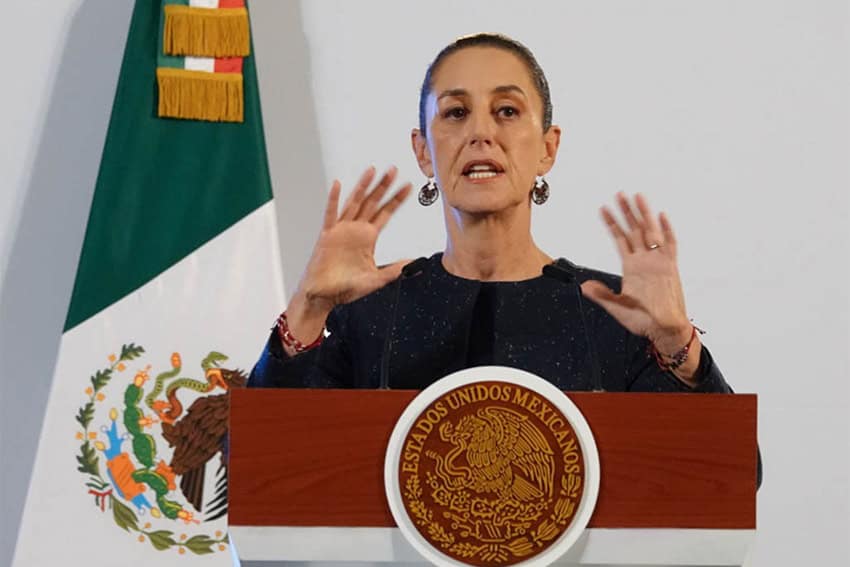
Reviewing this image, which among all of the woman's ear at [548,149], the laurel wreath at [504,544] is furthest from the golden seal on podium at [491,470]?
the woman's ear at [548,149]

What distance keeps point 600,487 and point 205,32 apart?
79.0 inches

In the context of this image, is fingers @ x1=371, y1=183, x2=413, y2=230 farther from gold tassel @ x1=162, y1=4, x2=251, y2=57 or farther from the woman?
gold tassel @ x1=162, y1=4, x2=251, y2=57

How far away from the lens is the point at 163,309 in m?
3.18

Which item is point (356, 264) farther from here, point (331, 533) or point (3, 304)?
point (3, 304)

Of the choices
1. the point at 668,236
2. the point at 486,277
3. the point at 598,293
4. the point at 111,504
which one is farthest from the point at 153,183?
the point at 668,236

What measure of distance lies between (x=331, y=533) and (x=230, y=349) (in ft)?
5.22

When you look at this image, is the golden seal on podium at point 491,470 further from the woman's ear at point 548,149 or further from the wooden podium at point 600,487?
the woman's ear at point 548,149

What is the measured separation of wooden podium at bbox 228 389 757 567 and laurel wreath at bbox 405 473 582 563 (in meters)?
0.04

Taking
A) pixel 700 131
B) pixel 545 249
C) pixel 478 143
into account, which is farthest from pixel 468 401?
pixel 700 131

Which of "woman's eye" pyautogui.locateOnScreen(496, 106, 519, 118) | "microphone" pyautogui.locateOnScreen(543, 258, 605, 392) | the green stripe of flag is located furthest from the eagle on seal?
the green stripe of flag

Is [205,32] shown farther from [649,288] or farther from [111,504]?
[649,288]

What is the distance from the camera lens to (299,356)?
75.4 inches

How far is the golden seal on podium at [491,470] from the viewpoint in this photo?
1.58 meters

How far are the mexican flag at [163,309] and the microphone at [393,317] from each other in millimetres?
984
